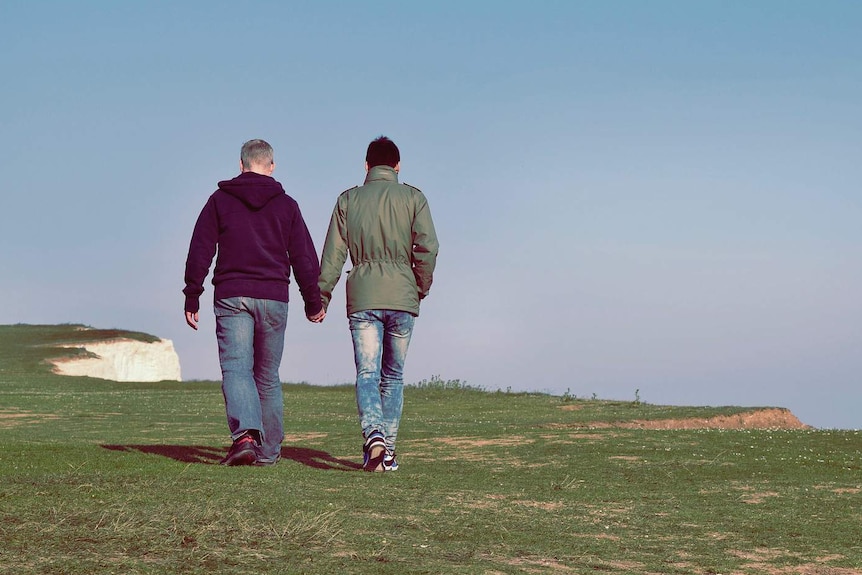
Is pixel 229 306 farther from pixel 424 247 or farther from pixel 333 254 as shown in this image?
pixel 424 247

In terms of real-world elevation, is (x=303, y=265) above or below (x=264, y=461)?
above

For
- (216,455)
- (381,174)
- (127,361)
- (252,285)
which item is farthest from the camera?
(127,361)

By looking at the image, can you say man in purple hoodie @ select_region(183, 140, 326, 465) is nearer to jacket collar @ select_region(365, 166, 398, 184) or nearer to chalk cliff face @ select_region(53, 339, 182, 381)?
jacket collar @ select_region(365, 166, 398, 184)

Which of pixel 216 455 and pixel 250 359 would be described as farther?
pixel 216 455

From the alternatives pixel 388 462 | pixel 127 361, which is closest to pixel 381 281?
pixel 388 462

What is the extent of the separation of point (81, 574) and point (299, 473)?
13.2ft

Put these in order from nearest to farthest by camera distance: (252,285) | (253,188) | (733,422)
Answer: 1. (252,285)
2. (253,188)
3. (733,422)

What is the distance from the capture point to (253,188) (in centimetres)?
972

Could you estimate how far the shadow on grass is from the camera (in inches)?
405

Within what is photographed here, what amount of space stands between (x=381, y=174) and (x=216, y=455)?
3.52m

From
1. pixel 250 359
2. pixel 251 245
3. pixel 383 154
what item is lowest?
pixel 250 359

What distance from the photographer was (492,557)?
5781 mm

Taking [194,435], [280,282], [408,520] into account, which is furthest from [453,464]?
[194,435]

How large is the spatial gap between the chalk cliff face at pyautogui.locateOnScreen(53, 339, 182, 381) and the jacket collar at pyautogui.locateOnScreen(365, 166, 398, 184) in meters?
38.4
